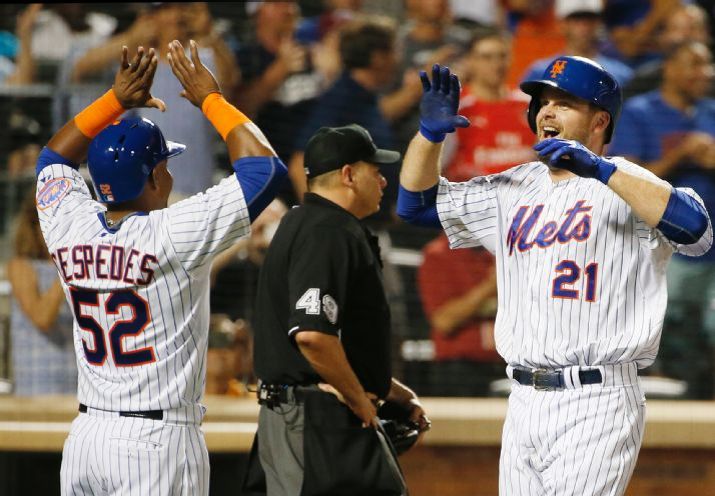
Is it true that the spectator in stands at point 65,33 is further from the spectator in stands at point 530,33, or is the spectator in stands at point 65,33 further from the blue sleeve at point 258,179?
the blue sleeve at point 258,179

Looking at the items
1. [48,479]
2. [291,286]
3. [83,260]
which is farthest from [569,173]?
[48,479]

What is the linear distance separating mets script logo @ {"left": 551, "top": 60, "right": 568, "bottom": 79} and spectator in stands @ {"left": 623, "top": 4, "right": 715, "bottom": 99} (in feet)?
11.9

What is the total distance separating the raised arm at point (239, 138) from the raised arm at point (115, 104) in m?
0.10

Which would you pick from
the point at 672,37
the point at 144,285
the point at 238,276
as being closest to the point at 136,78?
the point at 144,285

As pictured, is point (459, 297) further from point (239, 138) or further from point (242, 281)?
point (239, 138)

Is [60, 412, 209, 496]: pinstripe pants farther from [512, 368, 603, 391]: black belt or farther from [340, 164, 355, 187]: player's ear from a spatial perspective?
[340, 164, 355, 187]: player's ear

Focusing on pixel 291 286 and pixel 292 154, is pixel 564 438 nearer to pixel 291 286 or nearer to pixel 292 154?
pixel 291 286

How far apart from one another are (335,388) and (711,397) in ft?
10.2

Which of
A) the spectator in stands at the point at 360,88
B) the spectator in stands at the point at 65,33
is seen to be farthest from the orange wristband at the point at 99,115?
the spectator in stands at the point at 65,33

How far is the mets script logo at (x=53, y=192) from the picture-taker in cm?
294

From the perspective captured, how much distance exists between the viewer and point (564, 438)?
2.80 m

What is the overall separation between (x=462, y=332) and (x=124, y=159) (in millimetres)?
3158

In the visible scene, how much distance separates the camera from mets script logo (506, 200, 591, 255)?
288cm

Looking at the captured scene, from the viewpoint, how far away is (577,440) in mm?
2783
